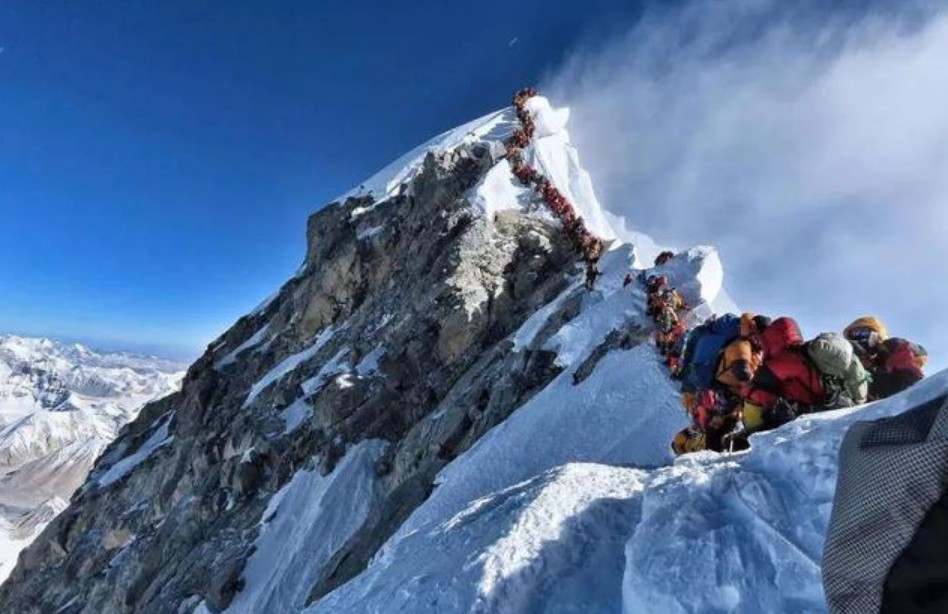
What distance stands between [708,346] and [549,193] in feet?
98.4

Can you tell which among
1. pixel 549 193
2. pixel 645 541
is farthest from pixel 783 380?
pixel 549 193

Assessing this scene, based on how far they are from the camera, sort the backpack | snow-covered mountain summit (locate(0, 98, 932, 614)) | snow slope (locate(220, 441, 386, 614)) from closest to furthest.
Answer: snow-covered mountain summit (locate(0, 98, 932, 614)) → the backpack → snow slope (locate(220, 441, 386, 614))

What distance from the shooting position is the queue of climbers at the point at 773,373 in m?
8.49

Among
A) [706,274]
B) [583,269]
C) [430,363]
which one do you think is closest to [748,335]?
[706,274]

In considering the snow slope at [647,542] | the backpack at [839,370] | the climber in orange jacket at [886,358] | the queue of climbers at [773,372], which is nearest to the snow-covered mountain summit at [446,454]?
the snow slope at [647,542]

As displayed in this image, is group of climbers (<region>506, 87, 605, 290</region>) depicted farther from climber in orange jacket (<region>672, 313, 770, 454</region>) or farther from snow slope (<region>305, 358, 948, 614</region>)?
snow slope (<region>305, 358, 948, 614</region>)

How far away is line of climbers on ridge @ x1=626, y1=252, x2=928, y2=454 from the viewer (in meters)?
8.49

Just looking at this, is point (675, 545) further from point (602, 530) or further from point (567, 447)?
point (567, 447)

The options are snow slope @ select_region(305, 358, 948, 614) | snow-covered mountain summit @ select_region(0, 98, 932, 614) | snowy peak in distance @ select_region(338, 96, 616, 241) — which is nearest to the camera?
snow slope @ select_region(305, 358, 948, 614)

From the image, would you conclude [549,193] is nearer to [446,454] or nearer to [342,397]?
[342,397]

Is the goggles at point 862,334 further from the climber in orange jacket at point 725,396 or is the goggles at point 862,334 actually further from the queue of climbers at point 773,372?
the climber in orange jacket at point 725,396

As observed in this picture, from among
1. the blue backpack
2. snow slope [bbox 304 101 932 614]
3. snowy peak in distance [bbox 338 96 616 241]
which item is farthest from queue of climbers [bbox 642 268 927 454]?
snowy peak in distance [bbox 338 96 616 241]

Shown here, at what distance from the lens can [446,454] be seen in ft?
73.6

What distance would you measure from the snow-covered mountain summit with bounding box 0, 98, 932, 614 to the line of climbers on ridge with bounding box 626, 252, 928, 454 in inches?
61.9
